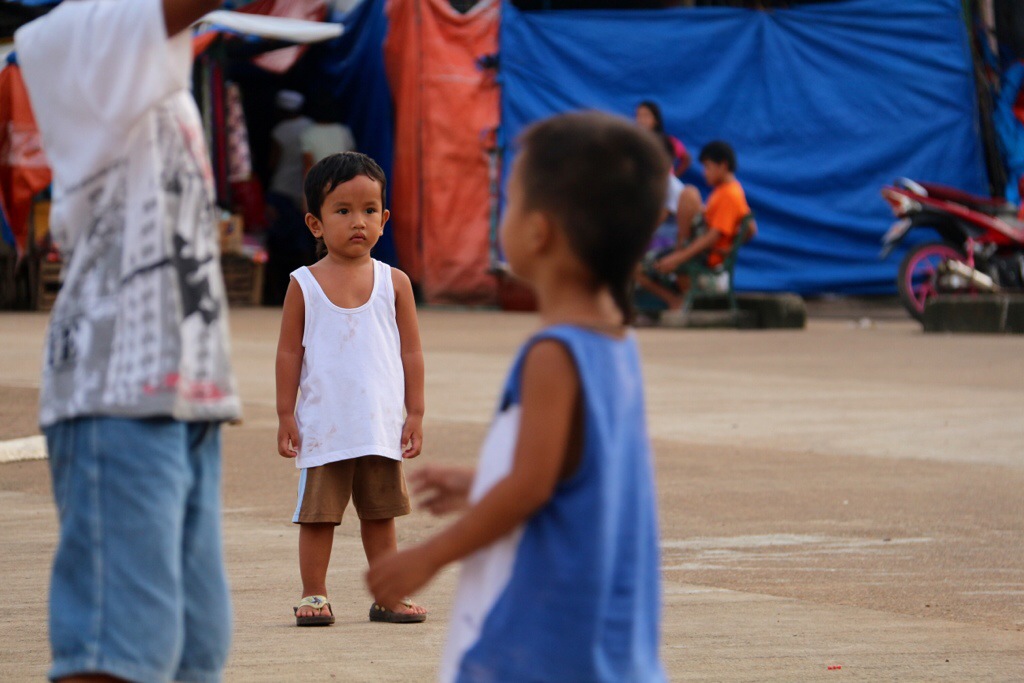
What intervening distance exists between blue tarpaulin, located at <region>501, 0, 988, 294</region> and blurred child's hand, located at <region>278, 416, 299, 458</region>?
13483 mm

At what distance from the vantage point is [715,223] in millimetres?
14633

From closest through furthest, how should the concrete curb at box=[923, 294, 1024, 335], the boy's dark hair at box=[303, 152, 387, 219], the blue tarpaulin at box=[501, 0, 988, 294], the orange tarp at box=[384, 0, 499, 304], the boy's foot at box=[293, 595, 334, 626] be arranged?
the boy's foot at box=[293, 595, 334, 626] < the boy's dark hair at box=[303, 152, 387, 219] < the concrete curb at box=[923, 294, 1024, 335] < the orange tarp at box=[384, 0, 499, 304] < the blue tarpaulin at box=[501, 0, 988, 294]

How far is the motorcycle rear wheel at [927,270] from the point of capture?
14.9m

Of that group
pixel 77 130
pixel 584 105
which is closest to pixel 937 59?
pixel 584 105

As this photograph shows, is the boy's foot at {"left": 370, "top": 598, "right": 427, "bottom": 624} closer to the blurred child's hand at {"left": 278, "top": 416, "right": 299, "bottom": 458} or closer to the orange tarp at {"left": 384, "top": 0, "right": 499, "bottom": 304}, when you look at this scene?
the blurred child's hand at {"left": 278, "top": 416, "right": 299, "bottom": 458}

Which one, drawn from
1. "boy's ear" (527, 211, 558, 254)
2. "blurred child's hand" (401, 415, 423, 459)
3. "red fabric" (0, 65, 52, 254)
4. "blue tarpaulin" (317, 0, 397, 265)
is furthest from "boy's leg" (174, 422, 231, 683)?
"blue tarpaulin" (317, 0, 397, 265)

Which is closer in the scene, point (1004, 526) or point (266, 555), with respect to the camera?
point (266, 555)

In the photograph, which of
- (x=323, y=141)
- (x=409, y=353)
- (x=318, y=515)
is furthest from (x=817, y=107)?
(x=318, y=515)

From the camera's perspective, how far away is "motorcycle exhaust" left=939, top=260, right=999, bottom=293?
1493 cm

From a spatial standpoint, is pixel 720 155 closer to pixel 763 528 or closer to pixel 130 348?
pixel 763 528

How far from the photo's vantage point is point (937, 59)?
18141 mm

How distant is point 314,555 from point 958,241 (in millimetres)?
11651

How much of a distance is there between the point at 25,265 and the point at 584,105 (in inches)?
234

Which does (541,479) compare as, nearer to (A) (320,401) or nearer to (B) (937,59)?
(A) (320,401)
